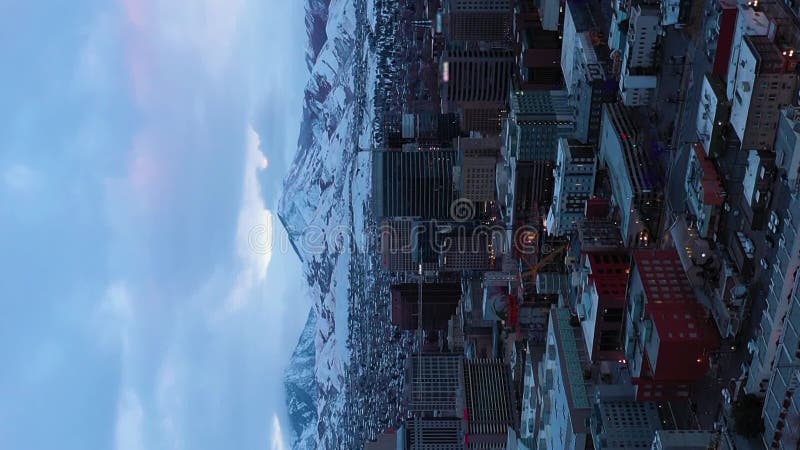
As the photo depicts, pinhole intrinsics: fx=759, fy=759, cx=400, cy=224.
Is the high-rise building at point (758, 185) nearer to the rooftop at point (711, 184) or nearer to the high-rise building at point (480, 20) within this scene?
the rooftop at point (711, 184)

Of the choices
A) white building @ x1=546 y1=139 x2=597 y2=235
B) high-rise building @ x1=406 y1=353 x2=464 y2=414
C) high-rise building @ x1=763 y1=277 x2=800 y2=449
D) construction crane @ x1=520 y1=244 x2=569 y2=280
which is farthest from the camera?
high-rise building @ x1=406 y1=353 x2=464 y2=414

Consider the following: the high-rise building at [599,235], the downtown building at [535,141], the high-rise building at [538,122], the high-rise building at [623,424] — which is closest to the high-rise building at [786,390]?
the high-rise building at [623,424]

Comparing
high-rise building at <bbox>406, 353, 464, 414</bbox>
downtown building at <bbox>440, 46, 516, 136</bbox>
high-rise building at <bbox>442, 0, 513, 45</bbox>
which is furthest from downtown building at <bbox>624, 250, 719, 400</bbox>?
high-rise building at <bbox>406, 353, 464, 414</bbox>

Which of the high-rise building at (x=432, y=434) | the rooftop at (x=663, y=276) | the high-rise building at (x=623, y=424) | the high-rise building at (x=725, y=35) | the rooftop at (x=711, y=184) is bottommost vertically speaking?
the high-rise building at (x=432, y=434)

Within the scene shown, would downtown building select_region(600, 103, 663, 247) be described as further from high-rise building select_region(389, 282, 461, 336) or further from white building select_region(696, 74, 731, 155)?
high-rise building select_region(389, 282, 461, 336)

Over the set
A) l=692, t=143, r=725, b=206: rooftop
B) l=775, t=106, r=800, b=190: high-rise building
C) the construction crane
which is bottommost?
the construction crane

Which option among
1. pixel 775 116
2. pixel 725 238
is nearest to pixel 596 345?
pixel 725 238
